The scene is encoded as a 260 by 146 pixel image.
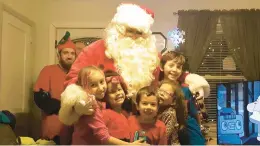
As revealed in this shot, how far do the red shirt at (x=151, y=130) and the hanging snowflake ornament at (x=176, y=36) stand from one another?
1232mm

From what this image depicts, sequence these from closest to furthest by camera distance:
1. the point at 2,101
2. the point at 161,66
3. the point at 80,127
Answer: the point at 80,127
the point at 161,66
the point at 2,101

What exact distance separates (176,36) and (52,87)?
43.5 inches

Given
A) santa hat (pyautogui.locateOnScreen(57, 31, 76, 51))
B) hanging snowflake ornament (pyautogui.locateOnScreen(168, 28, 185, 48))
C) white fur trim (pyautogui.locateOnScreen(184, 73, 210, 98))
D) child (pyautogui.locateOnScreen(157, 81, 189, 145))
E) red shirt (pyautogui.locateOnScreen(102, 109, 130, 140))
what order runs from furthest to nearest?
hanging snowflake ornament (pyautogui.locateOnScreen(168, 28, 185, 48)), santa hat (pyautogui.locateOnScreen(57, 31, 76, 51)), white fur trim (pyautogui.locateOnScreen(184, 73, 210, 98)), child (pyautogui.locateOnScreen(157, 81, 189, 145)), red shirt (pyautogui.locateOnScreen(102, 109, 130, 140))

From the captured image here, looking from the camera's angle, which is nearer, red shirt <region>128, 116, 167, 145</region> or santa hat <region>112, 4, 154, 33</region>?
red shirt <region>128, 116, 167, 145</region>

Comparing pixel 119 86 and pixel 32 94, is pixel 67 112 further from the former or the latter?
pixel 32 94

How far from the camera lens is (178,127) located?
2127 millimetres

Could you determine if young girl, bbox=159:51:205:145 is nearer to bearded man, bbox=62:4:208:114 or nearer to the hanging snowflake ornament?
bearded man, bbox=62:4:208:114

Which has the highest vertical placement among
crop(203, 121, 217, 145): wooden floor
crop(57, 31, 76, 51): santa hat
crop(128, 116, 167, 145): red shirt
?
crop(57, 31, 76, 51): santa hat

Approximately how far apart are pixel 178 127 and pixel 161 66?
1.30ft

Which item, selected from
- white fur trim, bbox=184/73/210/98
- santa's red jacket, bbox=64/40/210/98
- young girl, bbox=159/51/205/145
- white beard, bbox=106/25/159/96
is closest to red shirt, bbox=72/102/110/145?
santa's red jacket, bbox=64/40/210/98

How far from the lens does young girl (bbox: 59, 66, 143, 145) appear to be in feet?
5.74

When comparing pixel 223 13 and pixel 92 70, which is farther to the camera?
pixel 223 13

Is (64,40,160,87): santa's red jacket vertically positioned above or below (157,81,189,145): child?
above

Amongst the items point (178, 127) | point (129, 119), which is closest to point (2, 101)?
point (129, 119)
